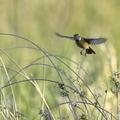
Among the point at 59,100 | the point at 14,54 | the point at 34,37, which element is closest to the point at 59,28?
the point at 34,37

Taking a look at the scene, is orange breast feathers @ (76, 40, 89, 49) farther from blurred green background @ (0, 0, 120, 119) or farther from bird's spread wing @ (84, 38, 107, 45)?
blurred green background @ (0, 0, 120, 119)

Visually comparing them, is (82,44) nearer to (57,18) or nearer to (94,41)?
(94,41)

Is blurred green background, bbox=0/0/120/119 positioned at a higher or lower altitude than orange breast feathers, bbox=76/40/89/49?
higher

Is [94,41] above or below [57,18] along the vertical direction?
below

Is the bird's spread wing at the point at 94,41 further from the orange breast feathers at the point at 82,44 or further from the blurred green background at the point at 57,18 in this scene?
the blurred green background at the point at 57,18

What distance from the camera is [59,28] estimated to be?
23.4 ft

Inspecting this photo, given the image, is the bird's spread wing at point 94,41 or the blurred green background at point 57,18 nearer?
the bird's spread wing at point 94,41

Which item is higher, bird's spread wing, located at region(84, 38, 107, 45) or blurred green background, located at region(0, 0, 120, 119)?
blurred green background, located at region(0, 0, 120, 119)

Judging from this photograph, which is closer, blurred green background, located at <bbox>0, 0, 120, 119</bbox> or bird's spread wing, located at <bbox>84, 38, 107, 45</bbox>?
bird's spread wing, located at <bbox>84, 38, 107, 45</bbox>

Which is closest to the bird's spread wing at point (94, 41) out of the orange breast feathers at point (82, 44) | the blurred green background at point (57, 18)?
the orange breast feathers at point (82, 44)

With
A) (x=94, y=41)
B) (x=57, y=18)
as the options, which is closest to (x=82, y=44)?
(x=94, y=41)


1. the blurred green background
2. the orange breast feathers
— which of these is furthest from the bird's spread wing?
the blurred green background

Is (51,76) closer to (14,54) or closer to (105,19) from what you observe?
(14,54)

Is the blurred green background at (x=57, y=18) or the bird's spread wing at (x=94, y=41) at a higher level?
the blurred green background at (x=57, y=18)
